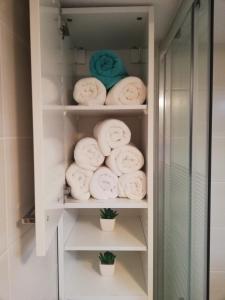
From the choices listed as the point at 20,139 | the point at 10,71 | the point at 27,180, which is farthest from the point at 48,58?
the point at 27,180

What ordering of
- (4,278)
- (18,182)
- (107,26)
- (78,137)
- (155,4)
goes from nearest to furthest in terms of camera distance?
(4,278)
(18,182)
(155,4)
(107,26)
(78,137)

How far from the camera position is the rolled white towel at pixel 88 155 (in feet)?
3.27

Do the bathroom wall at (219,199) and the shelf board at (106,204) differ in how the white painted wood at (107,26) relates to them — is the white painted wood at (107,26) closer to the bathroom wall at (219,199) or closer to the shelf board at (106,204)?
the bathroom wall at (219,199)

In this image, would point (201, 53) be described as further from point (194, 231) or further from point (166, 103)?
point (194, 231)

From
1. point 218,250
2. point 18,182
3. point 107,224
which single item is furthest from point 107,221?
point 218,250

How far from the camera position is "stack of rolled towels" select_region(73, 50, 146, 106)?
0.95m

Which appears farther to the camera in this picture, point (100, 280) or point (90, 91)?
point (100, 280)

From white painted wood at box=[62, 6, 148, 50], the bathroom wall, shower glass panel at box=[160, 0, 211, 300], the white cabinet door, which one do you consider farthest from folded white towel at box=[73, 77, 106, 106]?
the bathroom wall

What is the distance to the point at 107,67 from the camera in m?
1.01

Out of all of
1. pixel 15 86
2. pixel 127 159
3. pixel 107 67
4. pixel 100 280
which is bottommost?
pixel 100 280

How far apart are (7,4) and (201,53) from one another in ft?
2.25

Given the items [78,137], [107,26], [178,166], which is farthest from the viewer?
[78,137]

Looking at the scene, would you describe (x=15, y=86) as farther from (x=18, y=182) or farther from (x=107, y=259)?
(x=107, y=259)

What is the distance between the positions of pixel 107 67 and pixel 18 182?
1.91ft
